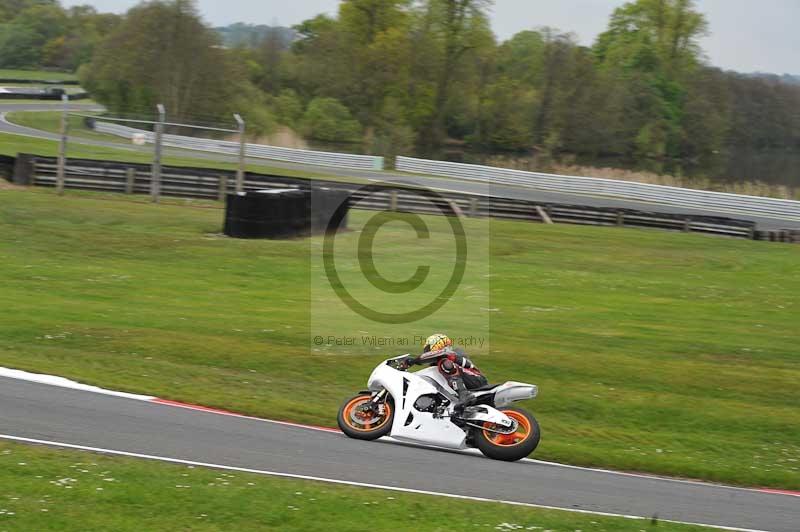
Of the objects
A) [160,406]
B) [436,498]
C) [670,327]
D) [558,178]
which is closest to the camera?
[436,498]

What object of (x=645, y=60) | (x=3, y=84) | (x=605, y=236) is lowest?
(x=605, y=236)

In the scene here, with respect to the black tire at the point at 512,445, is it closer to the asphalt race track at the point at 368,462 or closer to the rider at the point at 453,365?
the asphalt race track at the point at 368,462

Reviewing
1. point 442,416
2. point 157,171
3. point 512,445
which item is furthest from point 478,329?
point 157,171

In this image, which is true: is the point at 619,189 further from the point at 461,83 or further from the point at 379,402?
the point at 379,402

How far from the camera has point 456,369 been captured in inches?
424

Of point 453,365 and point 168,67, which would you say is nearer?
point 453,365

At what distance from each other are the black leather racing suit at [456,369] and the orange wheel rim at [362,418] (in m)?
0.72

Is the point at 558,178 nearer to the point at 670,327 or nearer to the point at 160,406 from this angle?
the point at 670,327

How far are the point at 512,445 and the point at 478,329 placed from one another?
6.54 meters

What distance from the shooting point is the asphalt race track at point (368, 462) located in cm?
937

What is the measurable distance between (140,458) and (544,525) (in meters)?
4.22

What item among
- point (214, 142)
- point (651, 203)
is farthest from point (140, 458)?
point (651, 203)

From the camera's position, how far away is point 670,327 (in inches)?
706

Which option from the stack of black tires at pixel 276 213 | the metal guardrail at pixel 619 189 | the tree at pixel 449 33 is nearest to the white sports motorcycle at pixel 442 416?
the stack of black tires at pixel 276 213
